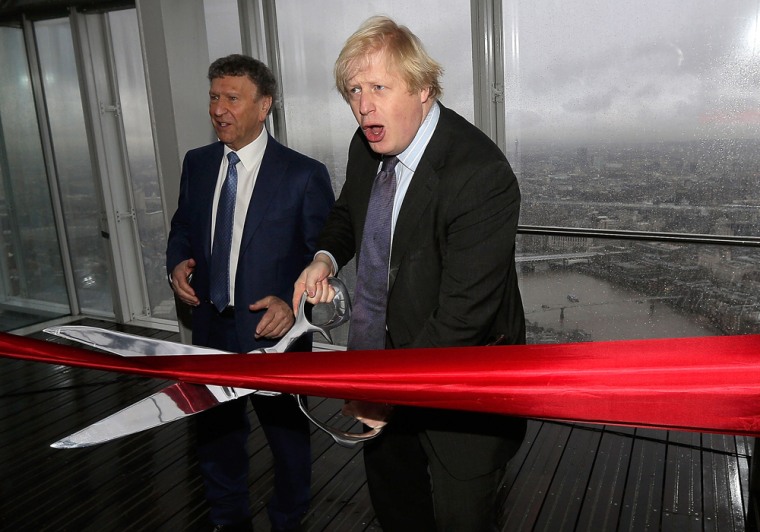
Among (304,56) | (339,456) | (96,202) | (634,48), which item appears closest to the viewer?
(339,456)

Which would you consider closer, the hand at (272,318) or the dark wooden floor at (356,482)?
the hand at (272,318)

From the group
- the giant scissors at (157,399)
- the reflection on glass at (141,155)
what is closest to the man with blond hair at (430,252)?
the giant scissors at (157,399)

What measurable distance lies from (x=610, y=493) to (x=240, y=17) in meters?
3.65

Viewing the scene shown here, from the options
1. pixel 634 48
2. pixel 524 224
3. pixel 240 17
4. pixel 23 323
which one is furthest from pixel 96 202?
pixel 634 48

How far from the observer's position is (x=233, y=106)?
7.17 feet

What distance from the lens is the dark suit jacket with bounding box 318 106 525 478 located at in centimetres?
143

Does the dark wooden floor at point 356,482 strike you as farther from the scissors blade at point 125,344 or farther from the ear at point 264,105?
the ear at point 264,105

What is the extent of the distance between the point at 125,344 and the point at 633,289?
3.02 meters

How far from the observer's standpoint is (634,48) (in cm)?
341

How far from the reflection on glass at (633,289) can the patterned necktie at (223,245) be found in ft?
7.12

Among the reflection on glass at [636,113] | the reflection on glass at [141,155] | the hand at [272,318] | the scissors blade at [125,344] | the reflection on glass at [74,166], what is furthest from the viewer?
the reflection on glass at [74,166]

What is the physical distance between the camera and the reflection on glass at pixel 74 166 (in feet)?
16.8

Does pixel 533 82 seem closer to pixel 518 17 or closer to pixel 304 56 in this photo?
pixel 518 17

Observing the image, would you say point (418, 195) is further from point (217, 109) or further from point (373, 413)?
point (217, 109)
